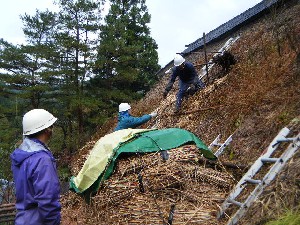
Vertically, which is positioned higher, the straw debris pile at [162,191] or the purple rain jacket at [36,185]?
the purple rain jacket at [36,185]

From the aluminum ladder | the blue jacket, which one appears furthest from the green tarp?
the blue jacket

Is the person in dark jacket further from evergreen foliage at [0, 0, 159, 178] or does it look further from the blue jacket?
evergreen foliage at [0, 0, 159, 178]

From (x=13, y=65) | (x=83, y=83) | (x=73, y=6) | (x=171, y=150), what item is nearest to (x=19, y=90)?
(x=13, y=65)

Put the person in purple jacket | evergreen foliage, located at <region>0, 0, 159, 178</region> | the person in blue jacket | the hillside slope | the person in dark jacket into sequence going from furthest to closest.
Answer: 1. evergreen foliage, located at <region>0, 0, 159, 178</region>
2. the person in dark jacket
3. the person in blue jacket
4. the hillside slope
5. the person in purple jacket

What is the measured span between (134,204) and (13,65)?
49.7ft

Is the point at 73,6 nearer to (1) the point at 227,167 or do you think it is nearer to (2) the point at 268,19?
(2) the point at 268,19

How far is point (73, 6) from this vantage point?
17062 millimetres

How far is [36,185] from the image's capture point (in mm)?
2707

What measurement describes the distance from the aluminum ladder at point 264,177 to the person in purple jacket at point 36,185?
2.20 m

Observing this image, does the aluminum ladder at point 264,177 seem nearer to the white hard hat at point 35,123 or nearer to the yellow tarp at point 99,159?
the yellow tarp at point 99,159

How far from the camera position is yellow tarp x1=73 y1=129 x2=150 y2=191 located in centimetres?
524

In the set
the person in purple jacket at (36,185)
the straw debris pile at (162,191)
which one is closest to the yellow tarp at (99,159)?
the straw debris pile at (162,191)

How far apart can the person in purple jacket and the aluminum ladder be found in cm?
220

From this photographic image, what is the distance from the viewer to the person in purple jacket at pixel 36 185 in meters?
2.71
